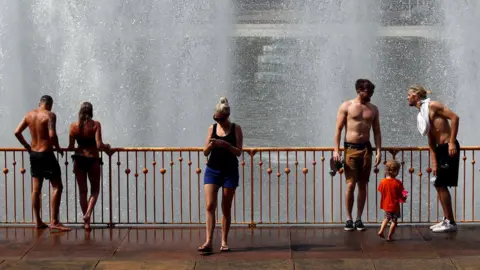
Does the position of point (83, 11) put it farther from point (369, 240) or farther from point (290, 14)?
point (369, 240)

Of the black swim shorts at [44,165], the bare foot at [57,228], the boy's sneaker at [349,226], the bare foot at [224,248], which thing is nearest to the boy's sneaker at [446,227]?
the boy's sneaker at [349,226]

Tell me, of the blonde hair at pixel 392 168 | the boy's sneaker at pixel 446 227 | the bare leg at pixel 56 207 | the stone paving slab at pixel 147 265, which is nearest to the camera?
the stone paving slab at pixel 147 265

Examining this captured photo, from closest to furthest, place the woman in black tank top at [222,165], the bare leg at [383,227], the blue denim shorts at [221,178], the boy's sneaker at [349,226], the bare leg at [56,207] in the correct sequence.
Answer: the woman in black tank top at [222,165] → the blue denim shorts at [221,178] → the bare leg at [383,227] → the boy's sneaker at [349,226] → the bare leg at [56,207]

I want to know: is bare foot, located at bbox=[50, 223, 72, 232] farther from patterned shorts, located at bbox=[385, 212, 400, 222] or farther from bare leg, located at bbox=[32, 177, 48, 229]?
patterned shorts, located at bbox=[385, 212, 400, 222]

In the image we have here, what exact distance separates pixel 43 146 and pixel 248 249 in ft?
8.99

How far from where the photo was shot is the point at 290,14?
29.2 m

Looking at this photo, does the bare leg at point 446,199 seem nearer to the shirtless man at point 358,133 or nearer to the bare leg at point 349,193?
the shirtless man at point 358,133

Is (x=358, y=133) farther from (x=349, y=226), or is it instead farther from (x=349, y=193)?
(x=349, y=226)

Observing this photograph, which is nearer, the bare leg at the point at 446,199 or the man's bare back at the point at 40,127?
the bare leg at the point at 446,199

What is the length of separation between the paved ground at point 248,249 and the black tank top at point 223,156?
91 centimetres

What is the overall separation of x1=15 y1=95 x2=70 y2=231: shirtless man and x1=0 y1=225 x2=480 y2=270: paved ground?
1.25ft

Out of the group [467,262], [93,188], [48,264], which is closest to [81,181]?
[93,188]

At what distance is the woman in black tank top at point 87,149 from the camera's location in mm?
10523

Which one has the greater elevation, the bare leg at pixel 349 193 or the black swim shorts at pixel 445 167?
the black swim shorts at pixel 445 167
